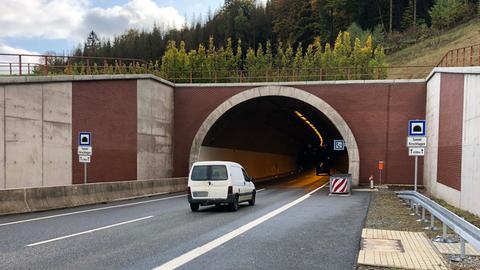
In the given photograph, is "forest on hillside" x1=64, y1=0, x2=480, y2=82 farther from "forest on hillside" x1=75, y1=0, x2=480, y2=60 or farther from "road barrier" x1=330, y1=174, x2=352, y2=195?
"road barrier" x1=330, y1=174, x2=352, y2=195

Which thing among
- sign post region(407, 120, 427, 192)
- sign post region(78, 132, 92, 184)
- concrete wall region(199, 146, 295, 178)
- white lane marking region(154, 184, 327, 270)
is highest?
sign post region(407, 120, 427, 192)

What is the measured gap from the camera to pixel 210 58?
46.1m

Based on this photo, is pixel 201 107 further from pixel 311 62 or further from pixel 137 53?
pixel 137 53

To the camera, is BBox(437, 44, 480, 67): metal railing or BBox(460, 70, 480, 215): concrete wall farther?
BBox(437, 44, 480, 67): metal railing

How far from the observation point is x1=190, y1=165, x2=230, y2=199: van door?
1631 cm

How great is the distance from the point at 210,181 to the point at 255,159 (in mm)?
30239

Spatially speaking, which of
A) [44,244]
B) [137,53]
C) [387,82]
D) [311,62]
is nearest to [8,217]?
[44,244]

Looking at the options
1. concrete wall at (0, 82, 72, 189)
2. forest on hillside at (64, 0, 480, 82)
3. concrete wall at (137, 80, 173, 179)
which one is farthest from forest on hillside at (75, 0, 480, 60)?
concrete wall at (0, 82, 72, 189)

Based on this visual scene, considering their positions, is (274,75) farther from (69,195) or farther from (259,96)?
(69,195)

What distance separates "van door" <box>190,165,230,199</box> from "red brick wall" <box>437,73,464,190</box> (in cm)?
809

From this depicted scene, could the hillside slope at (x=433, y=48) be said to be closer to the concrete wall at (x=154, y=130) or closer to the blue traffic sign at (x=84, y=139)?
the concrete wall at (x=154, y=130)

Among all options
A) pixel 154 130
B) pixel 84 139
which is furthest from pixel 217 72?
pixel 84 139

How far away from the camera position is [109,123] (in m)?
27.9

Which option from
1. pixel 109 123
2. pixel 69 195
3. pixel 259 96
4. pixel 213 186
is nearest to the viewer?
pixel 213 186
